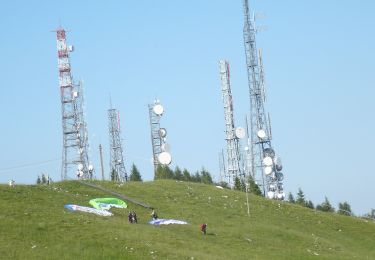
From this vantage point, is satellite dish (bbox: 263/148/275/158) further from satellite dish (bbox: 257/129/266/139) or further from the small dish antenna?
satellite dish (bbox: 257/129/266/139)

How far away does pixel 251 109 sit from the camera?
11000cm

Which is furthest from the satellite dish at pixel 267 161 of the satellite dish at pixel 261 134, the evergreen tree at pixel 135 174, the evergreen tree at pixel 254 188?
the evergreen tree at pixel 135 174

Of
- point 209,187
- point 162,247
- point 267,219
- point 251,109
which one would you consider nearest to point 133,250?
point 162,247

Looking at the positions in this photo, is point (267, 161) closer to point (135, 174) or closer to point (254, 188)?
point (254, 188)

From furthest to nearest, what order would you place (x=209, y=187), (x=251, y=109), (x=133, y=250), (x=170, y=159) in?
(x=251, y=109) < (x=170, y=159) < (x=209, y=187) < (x=133, y=250)

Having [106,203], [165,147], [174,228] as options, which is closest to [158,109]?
[165,147]

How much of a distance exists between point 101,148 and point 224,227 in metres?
46.6

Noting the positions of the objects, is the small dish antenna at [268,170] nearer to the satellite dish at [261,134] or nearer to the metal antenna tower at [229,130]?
the satellite dish at [261,134]

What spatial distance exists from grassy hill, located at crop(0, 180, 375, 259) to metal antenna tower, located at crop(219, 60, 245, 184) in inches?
1658

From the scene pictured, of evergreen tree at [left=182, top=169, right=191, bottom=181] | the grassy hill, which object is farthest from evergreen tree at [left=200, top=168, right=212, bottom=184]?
the grassy hill

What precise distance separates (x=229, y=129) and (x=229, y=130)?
0.59 feet

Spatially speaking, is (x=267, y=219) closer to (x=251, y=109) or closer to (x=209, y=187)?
(x=209, y=187)

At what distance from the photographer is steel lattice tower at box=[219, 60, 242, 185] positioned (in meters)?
126

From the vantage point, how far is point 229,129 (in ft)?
417
